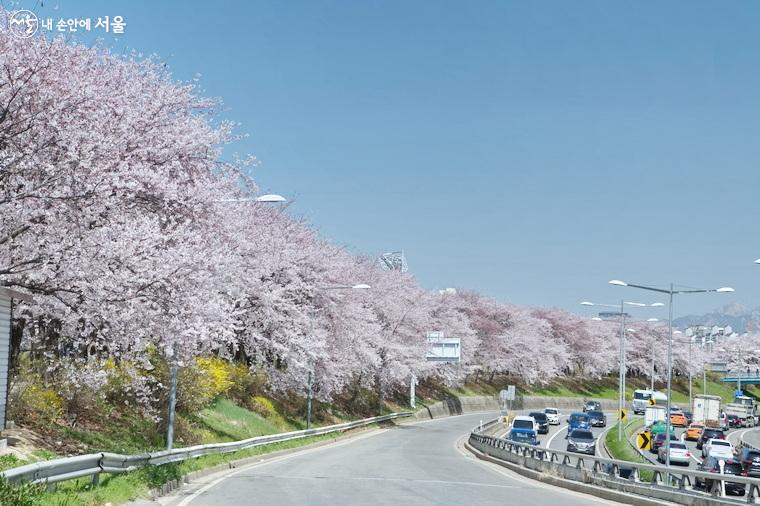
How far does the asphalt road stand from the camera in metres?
20.2

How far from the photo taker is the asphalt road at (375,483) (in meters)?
20.2

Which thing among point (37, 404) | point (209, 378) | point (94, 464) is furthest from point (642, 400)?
point (94, 464)

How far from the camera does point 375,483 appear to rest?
81.9 ft

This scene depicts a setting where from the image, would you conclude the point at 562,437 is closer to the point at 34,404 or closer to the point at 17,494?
the point at 34,404

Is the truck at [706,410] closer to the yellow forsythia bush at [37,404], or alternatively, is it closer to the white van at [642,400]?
the white van at [642,400]

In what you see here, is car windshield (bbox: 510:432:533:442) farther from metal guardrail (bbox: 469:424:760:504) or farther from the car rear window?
the car rear window

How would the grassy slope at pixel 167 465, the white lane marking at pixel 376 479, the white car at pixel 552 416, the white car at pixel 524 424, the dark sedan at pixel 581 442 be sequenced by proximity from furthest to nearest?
the white car at pixel 552 416, the white car at pixel 524 424, the dark sedan at pixel 581 442, the white lane marking at pixel 376 479, the grassy slope at pixel 167 465

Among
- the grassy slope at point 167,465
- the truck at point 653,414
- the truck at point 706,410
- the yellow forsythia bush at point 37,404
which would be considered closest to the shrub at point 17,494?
the grassy slope at point 167,465

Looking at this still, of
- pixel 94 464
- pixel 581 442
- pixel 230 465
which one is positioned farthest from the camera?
pixel 581 442

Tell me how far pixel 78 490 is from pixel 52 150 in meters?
6.49

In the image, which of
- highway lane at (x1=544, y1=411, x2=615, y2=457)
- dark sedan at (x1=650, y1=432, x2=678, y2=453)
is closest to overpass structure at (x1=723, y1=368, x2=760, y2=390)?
highway lane at (x1=544, y1=411, x2=615, y2=457)

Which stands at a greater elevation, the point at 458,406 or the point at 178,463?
the point at 458,406

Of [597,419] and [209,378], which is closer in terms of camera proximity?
[209,378]

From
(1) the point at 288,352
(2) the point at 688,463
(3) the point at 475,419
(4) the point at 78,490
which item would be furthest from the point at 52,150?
(3) the point at 475,419
